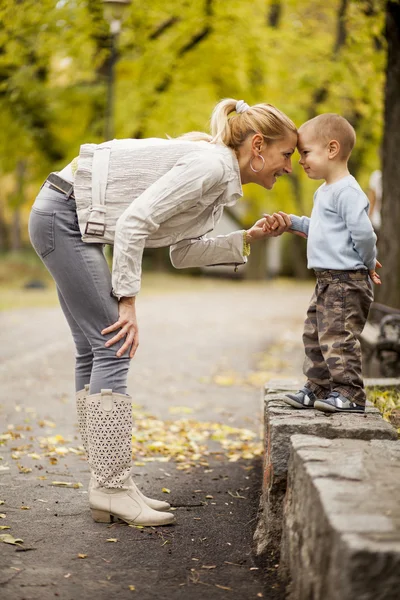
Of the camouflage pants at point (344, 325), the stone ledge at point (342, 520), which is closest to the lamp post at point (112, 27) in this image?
the camouflage pants at point (344, 325)

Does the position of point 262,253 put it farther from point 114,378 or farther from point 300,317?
point 114,378

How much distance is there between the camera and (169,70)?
52.0 ft

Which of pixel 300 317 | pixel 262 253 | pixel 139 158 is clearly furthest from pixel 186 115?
pixel 262 253

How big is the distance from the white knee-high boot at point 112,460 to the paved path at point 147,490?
0.08 metres

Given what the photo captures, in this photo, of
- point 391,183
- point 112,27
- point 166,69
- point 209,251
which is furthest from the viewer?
point 166,69

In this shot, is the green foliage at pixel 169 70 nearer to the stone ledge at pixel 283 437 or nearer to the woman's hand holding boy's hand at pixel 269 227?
the woman's hand holding boy's hand at pixel 269 227

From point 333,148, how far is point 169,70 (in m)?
12.7

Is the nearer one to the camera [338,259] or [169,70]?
[338,259]

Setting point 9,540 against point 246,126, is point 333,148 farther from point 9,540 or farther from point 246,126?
point 9,540

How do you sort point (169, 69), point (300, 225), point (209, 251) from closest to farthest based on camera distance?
point (209, 251), point (300, 225), point (169, 69)

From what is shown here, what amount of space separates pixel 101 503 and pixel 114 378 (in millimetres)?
589

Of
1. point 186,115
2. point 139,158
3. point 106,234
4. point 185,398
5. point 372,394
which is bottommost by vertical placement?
point 185,398

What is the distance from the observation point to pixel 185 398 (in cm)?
733

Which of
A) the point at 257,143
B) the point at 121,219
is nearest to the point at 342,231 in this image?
the point at 257,143
